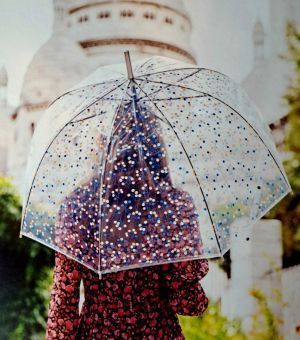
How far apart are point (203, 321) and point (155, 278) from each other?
169 centimetres

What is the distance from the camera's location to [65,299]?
1.52 metres

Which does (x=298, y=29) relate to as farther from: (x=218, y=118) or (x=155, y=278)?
(x=155, y=278)

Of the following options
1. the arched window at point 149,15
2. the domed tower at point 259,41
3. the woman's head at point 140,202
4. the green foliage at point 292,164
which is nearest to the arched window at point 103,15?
the arched window at point 149,15

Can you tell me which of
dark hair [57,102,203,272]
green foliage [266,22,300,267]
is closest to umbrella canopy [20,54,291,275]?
dark hair [57,102,203,272]

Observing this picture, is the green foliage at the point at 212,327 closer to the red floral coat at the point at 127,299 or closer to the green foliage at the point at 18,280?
the green foliage at the point at 18,280

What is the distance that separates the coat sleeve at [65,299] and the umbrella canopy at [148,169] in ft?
0.16

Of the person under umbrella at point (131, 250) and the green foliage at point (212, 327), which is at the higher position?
the green foliage at point (212, 327)

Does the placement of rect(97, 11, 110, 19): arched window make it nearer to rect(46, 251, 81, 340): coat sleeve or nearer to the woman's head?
the woman's head

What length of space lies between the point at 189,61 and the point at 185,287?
193 cm

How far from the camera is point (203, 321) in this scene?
3127 millimetres

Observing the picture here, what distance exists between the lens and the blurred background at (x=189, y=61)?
3021 mm

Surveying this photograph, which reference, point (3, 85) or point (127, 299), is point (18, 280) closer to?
point (3, 85)

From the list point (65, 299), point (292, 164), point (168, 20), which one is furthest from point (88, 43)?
point (65, 299)

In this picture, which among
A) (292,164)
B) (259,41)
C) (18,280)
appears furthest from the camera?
(18,280)
